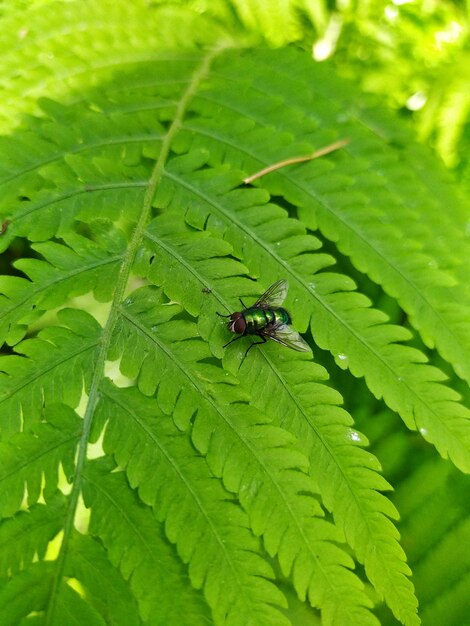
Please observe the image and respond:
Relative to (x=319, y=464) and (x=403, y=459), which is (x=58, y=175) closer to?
(x=319, y=464)

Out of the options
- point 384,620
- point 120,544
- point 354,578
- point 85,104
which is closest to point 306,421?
point 354,578

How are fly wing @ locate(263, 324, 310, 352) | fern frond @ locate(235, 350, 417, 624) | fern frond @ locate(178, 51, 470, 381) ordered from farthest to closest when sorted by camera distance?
fern frond @ locate(178, 51, 470, 381) → fly wing @ locate(263, 324, 310, 352) → fern frond @ locate(235, 350, 417, 624)

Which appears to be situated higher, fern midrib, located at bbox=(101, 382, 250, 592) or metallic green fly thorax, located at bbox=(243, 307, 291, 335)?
metallic green fly thorax, located at bbox=(243, 307, 291, 335)

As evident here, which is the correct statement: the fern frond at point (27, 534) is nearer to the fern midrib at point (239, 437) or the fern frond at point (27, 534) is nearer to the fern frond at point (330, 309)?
the fern midrib at point (239, 437)

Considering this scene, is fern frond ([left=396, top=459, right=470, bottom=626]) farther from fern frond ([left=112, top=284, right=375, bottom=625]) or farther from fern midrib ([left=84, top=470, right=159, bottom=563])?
fern midrib ([left=84, top=470, right=159, bottom=563])

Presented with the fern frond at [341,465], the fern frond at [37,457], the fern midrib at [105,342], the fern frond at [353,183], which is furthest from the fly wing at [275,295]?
the fern frond at [37,457]

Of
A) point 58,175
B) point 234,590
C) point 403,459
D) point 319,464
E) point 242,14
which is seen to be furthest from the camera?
point 242,14

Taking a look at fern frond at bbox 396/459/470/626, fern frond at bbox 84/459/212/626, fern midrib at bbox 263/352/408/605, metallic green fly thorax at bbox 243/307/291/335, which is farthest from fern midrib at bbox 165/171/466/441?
fern frond at bbox 84/459/212/626
